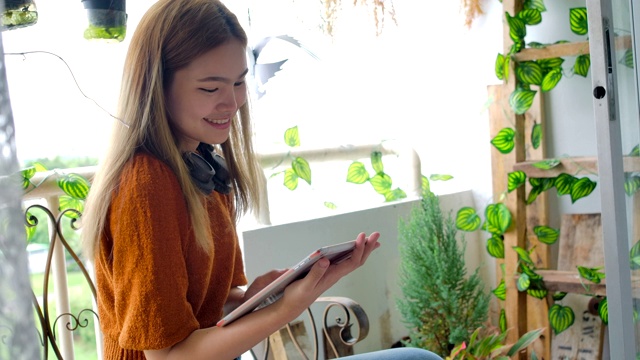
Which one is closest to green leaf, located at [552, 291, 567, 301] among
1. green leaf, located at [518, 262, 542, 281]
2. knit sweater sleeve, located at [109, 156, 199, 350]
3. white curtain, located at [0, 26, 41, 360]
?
green leaf, located at [518, 262, 542, 281]

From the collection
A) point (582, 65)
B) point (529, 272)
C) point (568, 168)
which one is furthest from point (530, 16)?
point (529, 272)

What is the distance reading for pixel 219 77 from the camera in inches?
46.1

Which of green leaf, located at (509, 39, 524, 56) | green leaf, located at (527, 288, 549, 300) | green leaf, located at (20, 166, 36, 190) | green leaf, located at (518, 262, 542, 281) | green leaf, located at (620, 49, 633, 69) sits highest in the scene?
green leaf, located at (509, 39, 524, 56)

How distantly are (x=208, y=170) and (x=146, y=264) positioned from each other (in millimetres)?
242

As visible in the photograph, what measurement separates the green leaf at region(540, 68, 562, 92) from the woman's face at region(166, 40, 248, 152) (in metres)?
1.77

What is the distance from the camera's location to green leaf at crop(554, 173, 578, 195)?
267cm

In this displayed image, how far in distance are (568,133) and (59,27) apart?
2.02 metres

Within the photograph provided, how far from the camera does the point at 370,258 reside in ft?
8.79

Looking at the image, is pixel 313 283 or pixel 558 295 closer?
pixel 313 283

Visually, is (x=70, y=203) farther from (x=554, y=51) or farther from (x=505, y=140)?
(x=554, y=51)

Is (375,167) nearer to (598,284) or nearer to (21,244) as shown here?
(598,284)

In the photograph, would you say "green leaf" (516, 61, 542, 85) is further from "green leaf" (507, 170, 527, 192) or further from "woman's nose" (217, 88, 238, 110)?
"woman's nose" (217, 88, 238, 110)

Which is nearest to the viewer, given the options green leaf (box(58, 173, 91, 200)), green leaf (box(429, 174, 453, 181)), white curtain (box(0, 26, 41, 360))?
white curtain (box(0, 26, 41, 360))

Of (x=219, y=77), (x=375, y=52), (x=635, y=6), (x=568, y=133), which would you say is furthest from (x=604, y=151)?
(x=375, y=52)
